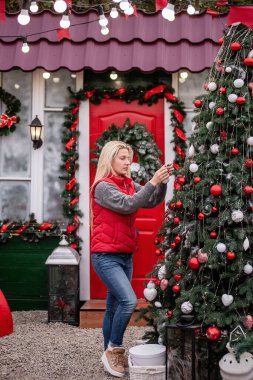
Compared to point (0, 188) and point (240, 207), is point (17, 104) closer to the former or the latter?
point (0, 188)

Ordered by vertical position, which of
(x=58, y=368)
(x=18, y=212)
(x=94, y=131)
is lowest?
(x=58, y=368)

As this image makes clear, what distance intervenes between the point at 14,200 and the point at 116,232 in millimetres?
3041

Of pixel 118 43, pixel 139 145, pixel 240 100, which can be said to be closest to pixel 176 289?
pixel 240 100

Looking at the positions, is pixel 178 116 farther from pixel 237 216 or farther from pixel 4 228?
pixel 237 216

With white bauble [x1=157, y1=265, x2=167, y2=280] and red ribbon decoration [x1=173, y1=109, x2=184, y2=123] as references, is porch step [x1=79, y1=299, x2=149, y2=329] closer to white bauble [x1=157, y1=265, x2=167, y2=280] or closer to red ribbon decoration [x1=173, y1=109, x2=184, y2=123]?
white bauble [x1=157, y1=265, x2=167, y2=280]

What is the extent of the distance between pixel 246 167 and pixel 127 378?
195cm

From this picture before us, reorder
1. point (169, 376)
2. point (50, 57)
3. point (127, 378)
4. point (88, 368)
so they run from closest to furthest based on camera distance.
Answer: point (169, 376), point (127, 378), point (88, 368), point (50, 57)

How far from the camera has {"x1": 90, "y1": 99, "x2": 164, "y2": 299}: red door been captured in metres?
7.48

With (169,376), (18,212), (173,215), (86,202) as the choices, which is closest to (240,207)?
(173,215)

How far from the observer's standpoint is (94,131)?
7.55 m

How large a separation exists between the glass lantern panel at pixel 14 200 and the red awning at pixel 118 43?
1482 millimetres

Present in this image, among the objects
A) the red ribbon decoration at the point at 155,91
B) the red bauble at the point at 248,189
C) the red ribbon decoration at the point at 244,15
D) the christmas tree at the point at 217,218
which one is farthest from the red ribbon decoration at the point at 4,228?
the red ribbon decoration at the point at 244,15

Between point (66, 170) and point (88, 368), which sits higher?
point (66, 170)

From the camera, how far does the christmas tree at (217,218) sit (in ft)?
14.6
